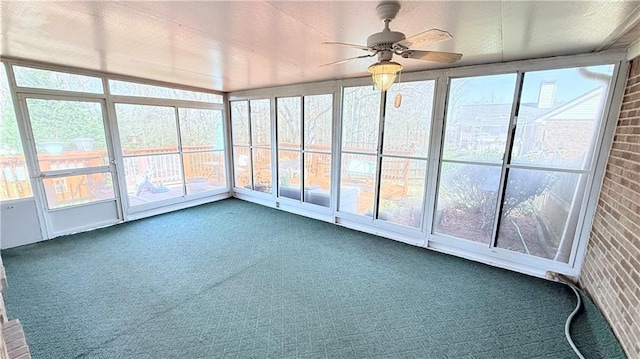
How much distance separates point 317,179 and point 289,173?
0.70 m

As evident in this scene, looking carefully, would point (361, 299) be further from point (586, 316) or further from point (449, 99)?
point (449, 99)

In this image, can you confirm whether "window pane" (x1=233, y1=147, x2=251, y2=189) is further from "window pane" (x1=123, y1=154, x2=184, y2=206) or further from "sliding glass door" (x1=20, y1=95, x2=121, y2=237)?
"sliding glass door" (x1=20, y1=95, x2=121, y2=237)

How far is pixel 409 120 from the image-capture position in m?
3.64

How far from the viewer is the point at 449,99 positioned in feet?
10.7

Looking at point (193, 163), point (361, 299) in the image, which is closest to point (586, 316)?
point (361, 299)

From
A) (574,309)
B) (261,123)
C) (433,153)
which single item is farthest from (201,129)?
(574,309)

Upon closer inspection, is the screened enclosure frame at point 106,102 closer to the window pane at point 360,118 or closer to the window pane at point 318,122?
the window pane at point 318,122

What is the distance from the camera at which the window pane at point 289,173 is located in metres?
5.07

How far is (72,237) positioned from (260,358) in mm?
3818

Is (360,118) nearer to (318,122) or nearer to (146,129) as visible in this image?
(318,122)

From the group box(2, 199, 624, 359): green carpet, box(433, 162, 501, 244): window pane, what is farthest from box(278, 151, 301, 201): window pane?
box(433, 162, 501, 244): window pane

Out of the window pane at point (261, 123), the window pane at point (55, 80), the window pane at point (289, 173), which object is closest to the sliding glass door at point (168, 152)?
the window pane at point (55, 80)

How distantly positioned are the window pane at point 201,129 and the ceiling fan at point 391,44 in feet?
14.7

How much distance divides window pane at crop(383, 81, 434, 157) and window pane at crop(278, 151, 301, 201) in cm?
190
